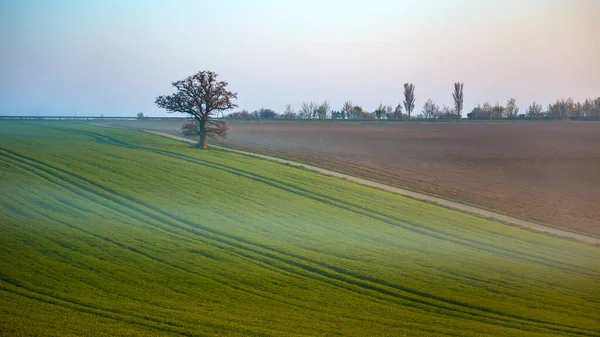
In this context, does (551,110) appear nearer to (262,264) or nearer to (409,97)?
(409,97)

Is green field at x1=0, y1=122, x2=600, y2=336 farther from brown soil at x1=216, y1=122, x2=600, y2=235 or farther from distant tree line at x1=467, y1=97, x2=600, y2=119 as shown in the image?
distant tree line at x1=467, y1=97, x2=600, y2=119

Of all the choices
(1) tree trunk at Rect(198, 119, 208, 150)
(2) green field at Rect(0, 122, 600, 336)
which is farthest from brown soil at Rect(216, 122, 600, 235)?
(2) green field at Rect(0, 122, 600, 336)

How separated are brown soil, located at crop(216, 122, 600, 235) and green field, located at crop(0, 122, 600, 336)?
798 cm

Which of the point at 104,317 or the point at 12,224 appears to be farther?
the point at 12,224

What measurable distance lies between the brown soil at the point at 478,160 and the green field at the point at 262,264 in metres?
7.98

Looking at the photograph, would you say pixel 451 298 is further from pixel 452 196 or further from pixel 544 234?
pixel 452 196

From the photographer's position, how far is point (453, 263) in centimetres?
2550

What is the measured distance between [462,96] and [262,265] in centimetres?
15226

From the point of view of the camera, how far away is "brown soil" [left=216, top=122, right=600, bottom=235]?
43438 mm

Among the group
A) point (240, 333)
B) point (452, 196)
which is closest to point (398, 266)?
point (240, 333)

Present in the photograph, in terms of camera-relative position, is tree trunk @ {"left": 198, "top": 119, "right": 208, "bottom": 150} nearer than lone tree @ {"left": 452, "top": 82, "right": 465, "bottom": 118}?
Yes

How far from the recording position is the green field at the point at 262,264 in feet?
54.9

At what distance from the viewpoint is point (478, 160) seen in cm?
6431

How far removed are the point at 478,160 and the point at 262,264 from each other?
152ft
